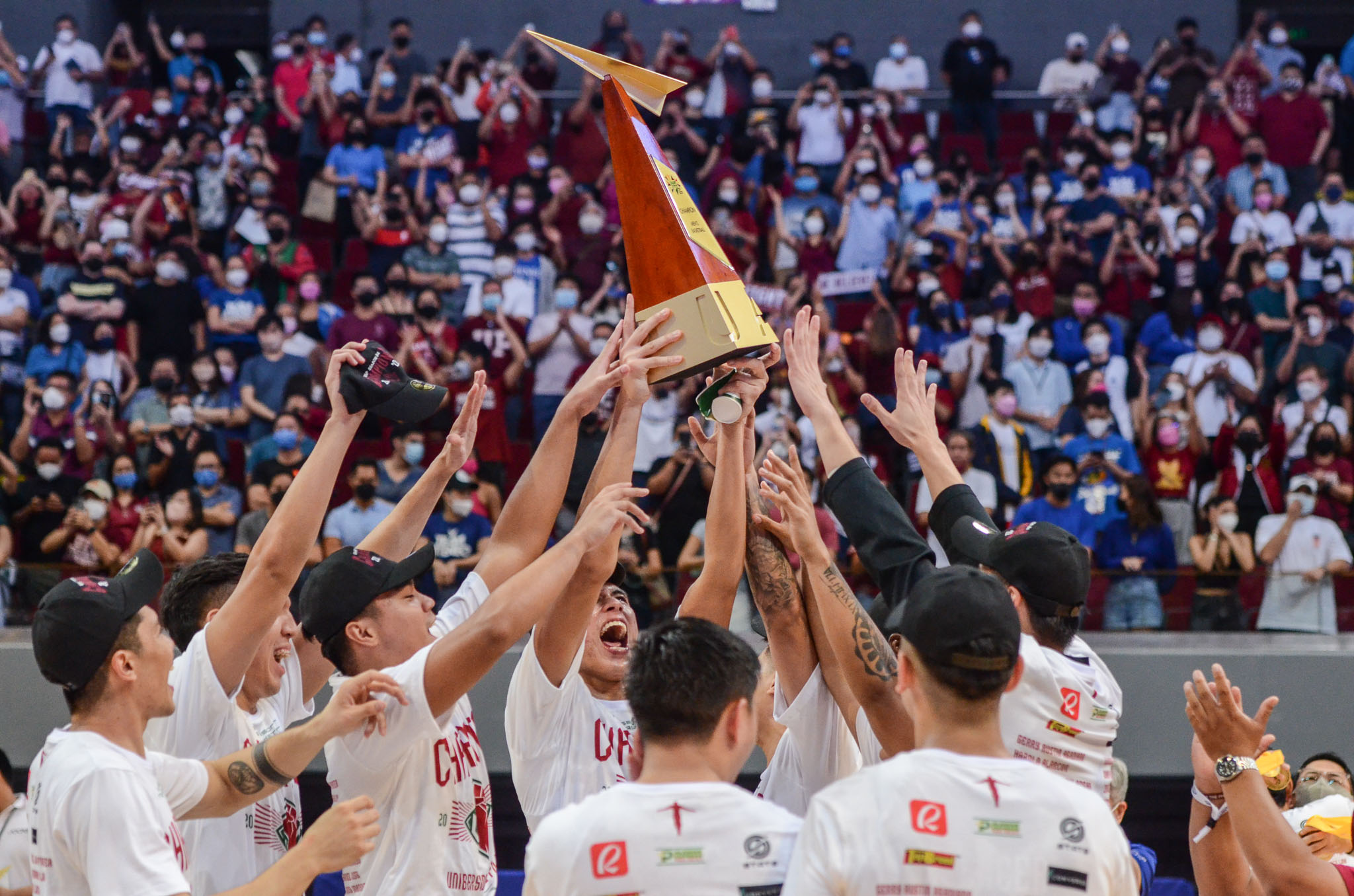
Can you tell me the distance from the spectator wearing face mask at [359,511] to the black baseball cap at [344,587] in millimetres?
5801

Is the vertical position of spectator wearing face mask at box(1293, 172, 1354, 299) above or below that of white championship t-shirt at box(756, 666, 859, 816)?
above

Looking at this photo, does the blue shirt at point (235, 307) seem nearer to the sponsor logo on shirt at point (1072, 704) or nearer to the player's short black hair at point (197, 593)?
the player's short black hair at point (197, 593)

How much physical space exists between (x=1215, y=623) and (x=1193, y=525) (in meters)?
1.10

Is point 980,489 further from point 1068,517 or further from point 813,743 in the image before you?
point 813,743

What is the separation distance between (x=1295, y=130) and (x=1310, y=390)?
5.06 meters

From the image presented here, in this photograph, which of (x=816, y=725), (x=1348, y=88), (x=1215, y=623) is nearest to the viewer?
(x=816, y=725)

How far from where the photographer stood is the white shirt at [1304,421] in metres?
10.9

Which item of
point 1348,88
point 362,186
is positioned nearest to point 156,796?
point 362,186

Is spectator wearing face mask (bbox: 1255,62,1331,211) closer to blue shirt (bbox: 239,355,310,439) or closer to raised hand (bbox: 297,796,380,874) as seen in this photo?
blue shirt (bbox: 239,355,310,439)

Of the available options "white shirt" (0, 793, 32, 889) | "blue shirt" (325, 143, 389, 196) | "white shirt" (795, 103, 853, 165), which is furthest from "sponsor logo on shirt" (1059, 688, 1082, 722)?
"blue shirt" (325, 143, 389, 196)

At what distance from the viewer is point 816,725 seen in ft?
12.4

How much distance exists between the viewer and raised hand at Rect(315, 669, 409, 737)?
332 cm

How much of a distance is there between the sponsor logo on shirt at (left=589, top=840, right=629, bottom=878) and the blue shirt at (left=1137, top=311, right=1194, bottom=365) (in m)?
10.5

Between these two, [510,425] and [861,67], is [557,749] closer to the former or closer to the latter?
[510,425]
